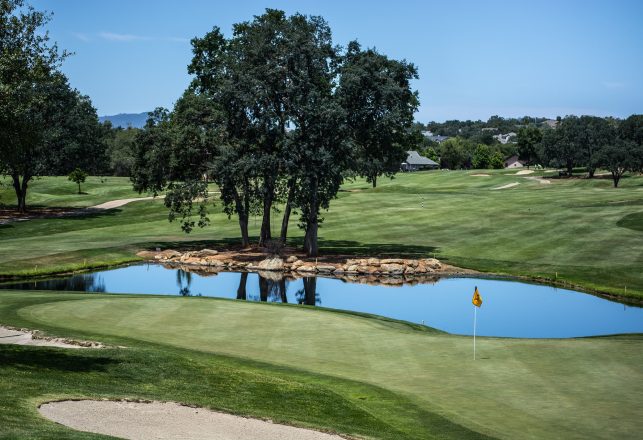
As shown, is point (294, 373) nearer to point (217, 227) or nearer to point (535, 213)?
point (217, 227)

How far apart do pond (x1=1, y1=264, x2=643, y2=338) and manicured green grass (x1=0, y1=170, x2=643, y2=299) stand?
3.68m

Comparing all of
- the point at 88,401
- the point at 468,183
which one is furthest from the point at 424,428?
the point at 468,183

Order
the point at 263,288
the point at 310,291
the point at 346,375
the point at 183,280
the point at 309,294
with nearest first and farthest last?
the point at 346,375, the point at 309,294, the point at 310,291, the point at 263,288, the point at 183,280

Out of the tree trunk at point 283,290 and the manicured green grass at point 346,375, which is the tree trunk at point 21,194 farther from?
the manicured green grass at point 346,375

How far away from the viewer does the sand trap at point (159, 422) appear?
16109mm

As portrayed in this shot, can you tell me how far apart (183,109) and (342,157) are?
13132 mm

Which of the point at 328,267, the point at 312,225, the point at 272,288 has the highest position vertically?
the point at 312,225

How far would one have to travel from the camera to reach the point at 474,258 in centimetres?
6059

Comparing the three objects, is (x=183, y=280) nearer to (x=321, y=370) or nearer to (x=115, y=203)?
(x=321, y=370)

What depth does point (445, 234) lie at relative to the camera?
74000mm

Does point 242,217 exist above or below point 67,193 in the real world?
below

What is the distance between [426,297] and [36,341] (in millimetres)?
26349

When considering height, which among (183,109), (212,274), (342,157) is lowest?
(212,274)

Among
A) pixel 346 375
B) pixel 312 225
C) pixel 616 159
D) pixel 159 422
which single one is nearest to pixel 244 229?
pixel 312 225
